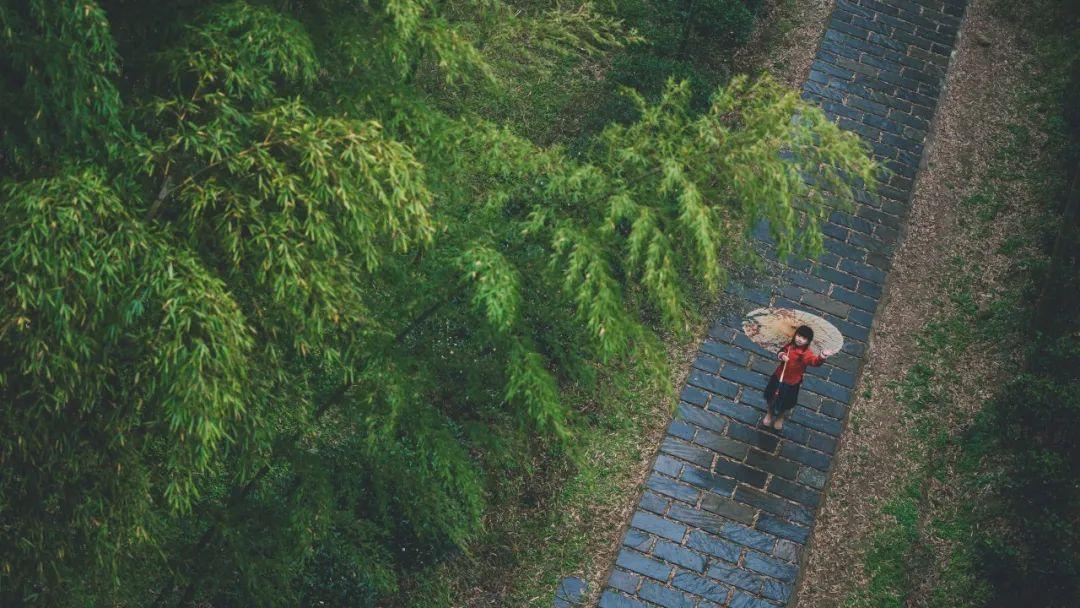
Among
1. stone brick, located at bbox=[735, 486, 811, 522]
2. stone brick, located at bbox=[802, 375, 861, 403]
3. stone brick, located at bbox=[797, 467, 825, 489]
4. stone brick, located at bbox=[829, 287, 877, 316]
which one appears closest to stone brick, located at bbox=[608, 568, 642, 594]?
stone brick, located at bbox=[735, 486, 811, 522]

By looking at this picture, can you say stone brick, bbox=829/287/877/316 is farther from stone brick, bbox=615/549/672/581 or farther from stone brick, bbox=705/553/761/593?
stone brick, bbox=615/549/672/581

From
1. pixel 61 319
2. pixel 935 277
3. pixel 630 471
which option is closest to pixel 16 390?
pixel 61 319

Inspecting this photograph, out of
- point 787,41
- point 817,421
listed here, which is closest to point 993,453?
point 817,421

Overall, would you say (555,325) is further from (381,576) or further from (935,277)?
(935,277)

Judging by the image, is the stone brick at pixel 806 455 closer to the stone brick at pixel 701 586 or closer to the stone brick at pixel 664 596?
the stone brick at pixel 701 586

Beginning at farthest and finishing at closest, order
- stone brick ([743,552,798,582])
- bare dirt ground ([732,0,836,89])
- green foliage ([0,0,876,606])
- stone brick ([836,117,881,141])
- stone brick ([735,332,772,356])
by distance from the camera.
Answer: bare dirt ground ([732,0,836,89]) → stone brick ([836,117,881,141]) → stone brick ([735,332,772,356]) → stone brick ([743,552,798,582]) → green foliage ([0,0,876,606])

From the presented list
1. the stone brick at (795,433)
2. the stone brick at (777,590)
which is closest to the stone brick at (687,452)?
Result: the stone brick at (795,433)

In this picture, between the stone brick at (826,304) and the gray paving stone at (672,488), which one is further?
the stone brick at (826,304)
